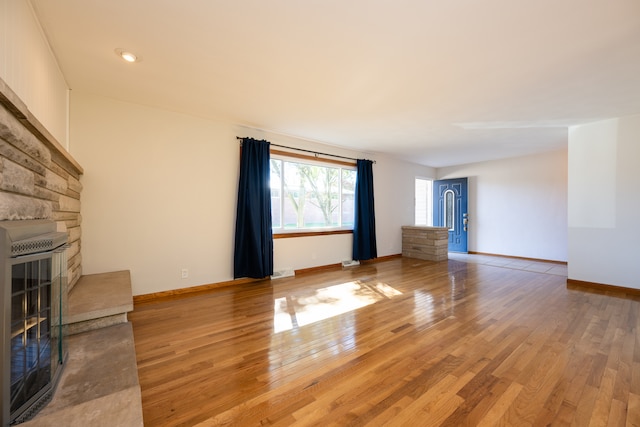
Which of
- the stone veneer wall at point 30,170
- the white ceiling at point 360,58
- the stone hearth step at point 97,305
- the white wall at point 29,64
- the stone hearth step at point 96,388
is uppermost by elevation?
the white ceiling at point 360,58

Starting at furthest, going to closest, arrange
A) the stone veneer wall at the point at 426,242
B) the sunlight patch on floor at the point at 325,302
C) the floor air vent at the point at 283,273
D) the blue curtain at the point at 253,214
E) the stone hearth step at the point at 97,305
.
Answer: the stone veneer wall at the point at 426,242 → the floor air vent at the point at 283,273 → the blue curtain at the point at 253,214 → the sunlight patch on floor at the point at 325,302 → the stone hearth step at the point at 97,305

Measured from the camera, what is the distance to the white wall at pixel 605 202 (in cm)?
370

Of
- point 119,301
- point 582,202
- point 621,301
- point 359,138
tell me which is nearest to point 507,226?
point 582,202

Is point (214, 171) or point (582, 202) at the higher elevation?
point (214, 171)

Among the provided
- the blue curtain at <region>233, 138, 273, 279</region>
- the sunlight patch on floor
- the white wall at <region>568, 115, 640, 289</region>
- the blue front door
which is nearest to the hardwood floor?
the sunlight patch on floor

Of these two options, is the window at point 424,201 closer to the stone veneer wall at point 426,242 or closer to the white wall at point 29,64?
the stone veneer wall at point 426,242

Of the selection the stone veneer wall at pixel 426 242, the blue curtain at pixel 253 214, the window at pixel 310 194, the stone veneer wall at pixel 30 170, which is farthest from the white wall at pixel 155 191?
the stone veneer wall at pixel 426 242

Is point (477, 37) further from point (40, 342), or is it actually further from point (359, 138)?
point (40, 342)

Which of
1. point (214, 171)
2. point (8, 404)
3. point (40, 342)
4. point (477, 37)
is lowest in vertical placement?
point (8, 404)

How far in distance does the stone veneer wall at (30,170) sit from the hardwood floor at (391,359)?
1239mm

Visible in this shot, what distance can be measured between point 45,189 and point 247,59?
5.87 feet

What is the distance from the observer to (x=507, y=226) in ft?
22.0

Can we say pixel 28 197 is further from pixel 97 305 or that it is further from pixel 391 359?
pixel 391 359

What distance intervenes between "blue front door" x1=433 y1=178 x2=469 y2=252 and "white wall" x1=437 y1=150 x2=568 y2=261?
18 centimetres
